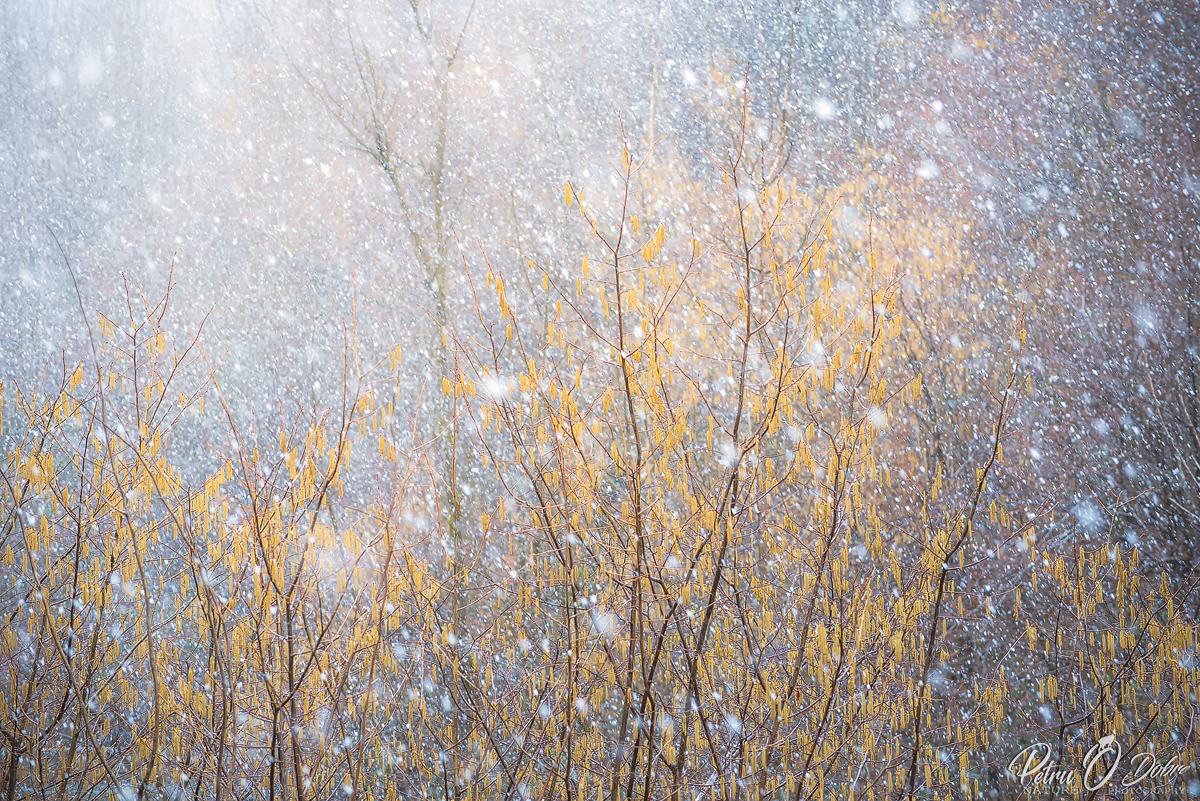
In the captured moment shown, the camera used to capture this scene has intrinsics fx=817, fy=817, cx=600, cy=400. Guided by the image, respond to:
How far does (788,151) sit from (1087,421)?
3.33 feet

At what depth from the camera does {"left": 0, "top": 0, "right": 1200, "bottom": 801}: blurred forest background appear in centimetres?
196

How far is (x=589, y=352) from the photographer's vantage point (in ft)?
6.97

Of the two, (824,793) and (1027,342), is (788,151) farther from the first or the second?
(824,793)

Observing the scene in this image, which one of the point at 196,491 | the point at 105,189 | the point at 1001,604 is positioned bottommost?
the point at 1001,604

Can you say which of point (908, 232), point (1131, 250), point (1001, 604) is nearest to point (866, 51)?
point (908, 232)

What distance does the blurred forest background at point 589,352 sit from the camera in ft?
6.42

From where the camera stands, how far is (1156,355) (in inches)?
80.7

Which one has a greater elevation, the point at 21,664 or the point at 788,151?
the point at 788,151

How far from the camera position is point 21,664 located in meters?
2.08

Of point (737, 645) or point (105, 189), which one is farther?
point (105, 189)

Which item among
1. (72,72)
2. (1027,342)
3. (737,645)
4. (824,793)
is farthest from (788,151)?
(72,72)

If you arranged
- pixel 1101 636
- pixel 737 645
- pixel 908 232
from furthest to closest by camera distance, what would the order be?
pixel 908 232
pixel 1101 636
pixel 737 645

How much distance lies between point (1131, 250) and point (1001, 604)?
958 mm

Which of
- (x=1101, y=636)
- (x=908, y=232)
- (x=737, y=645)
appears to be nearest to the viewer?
(x=737, y=645)
